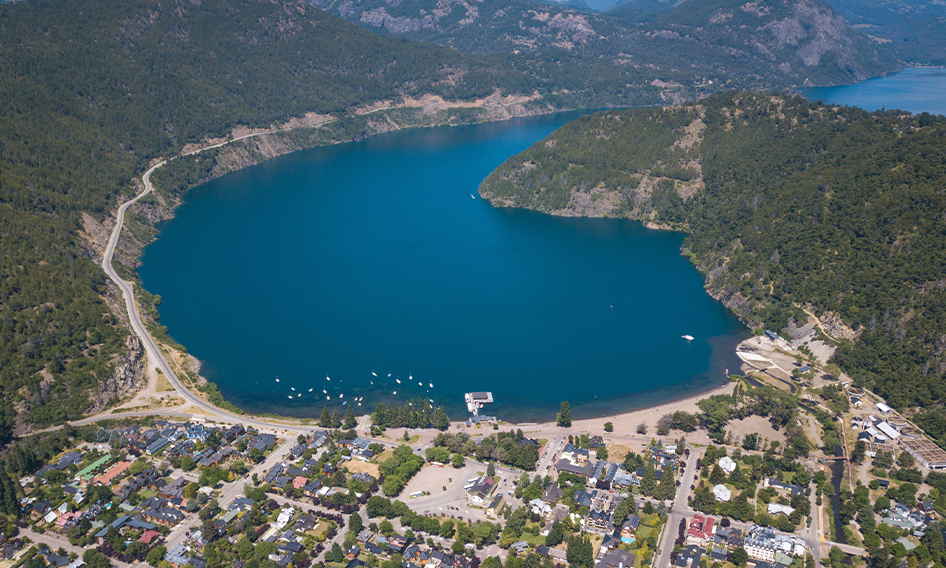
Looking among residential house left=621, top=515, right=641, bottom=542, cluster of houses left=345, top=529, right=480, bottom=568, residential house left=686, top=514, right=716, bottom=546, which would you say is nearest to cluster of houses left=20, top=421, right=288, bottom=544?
cluster of houses left=345, top=529, right=480, bottom=568

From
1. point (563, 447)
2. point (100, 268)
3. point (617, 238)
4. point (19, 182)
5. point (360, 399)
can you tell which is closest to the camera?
point (563, 447)

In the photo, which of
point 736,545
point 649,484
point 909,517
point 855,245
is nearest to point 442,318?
point 649,484

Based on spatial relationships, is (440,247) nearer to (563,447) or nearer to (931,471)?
(563,447)

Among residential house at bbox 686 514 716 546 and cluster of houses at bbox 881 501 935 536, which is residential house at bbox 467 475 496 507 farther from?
cluster of houses at bbox 881 501 935 536

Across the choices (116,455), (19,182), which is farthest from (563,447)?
(19,182)

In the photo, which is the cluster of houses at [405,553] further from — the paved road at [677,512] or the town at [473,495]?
the paved road at [677,512]
